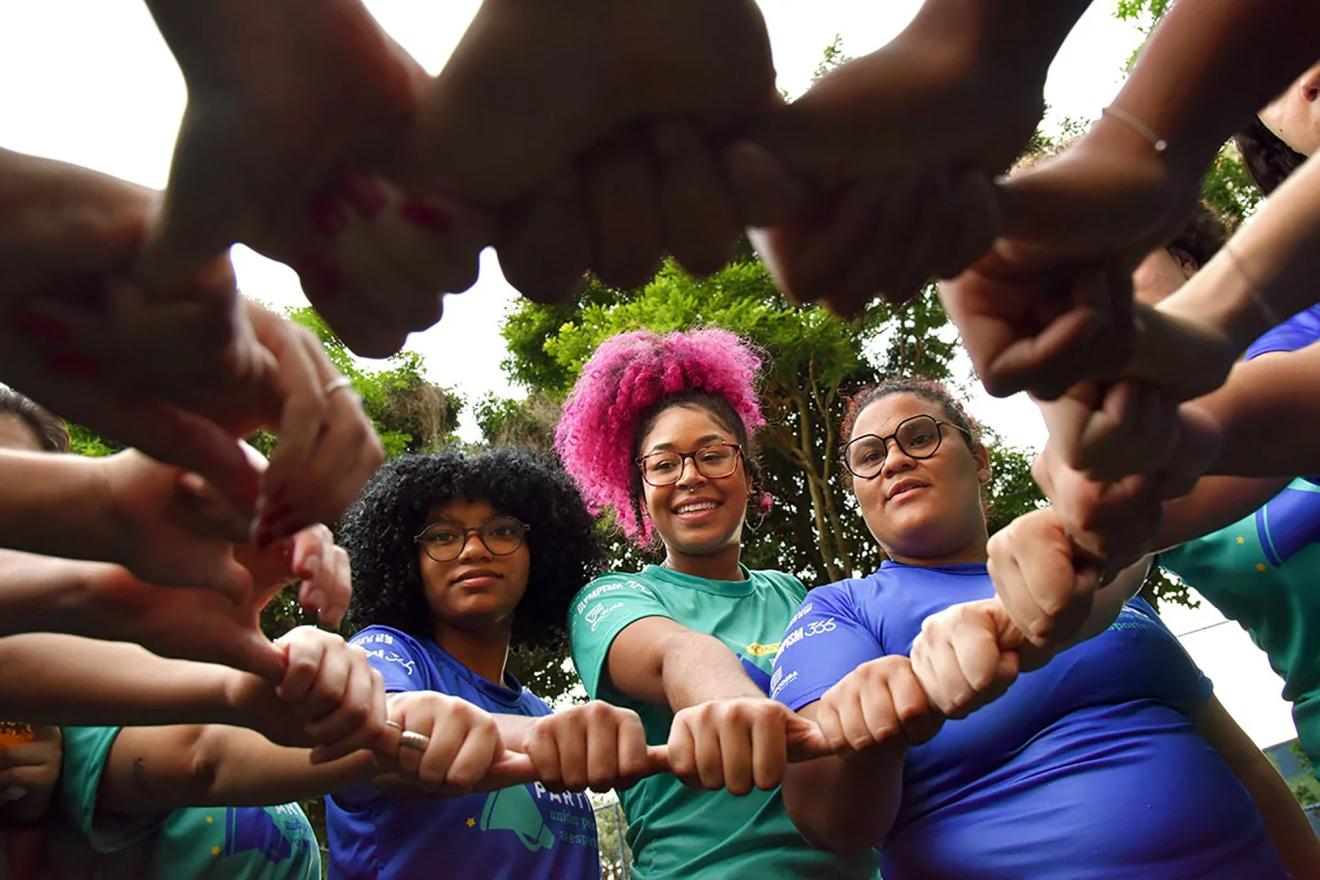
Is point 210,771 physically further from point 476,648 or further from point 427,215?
point 427,215

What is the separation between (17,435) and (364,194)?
1269mm

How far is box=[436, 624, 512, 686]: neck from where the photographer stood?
2.04 m

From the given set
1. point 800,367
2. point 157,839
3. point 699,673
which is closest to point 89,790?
point 157,839

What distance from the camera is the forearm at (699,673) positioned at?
137 cm

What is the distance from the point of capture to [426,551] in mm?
2111

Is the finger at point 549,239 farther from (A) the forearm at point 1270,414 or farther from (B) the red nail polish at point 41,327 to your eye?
(A) the forearm at point 1270,414

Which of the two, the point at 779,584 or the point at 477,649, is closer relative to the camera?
the point at 477,649

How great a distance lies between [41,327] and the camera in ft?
2.06

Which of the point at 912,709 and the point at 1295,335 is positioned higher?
the point at 1295,335

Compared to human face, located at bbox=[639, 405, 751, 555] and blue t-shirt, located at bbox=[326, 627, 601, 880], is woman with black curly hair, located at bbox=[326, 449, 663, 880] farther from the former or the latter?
human face, located at bbox=[639, 405, 751, 555]

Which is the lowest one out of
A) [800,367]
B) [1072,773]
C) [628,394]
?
[1072,773]

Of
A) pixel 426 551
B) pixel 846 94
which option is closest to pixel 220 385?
pixel 846 94

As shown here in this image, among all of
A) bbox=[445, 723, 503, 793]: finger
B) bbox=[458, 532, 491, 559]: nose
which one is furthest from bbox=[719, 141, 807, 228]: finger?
bbox=[458, 532, 491, 559]: nose

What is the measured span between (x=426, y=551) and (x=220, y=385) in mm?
1450
